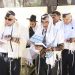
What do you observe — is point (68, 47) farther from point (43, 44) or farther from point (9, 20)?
point (9, 20)

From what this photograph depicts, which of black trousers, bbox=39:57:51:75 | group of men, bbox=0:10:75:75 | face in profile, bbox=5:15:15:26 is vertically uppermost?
face in profile, bbox=5:15:15:26

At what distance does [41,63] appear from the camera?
1097 millimetres

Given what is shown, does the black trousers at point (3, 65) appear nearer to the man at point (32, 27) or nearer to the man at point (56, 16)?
the man at point (32, 27)

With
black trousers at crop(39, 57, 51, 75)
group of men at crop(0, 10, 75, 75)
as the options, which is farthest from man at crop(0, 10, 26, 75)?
black trousers at crop(39, 57, 51, 75)

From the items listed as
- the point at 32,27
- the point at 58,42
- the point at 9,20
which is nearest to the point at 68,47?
the point at 58,42

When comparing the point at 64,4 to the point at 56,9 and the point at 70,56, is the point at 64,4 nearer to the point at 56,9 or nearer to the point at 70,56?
the point at 56,9

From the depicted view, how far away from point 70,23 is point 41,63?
22 centimetres

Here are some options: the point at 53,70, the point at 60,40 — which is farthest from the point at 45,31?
the point at 53,70

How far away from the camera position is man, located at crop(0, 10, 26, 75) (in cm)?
110

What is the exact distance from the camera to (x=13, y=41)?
3.64 feet

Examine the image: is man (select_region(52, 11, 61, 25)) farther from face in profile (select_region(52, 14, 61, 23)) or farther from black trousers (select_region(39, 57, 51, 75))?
black trousers (select_region(39, 57, 51, 75))

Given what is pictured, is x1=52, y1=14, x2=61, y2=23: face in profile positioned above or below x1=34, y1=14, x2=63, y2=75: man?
above

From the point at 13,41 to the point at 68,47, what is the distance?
0.83 feet

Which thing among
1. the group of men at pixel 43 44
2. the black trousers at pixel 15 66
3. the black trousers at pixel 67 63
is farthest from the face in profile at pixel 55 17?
the black trousers at pixel 15 66
